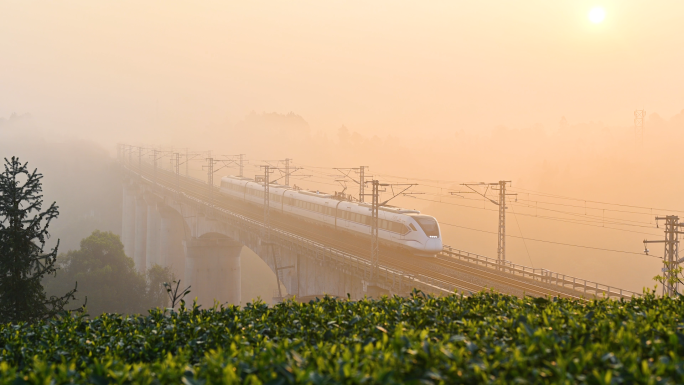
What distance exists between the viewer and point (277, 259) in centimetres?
5044

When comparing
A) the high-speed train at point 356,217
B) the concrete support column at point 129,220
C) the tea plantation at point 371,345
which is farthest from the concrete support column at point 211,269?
the tea plantation at point 371,345

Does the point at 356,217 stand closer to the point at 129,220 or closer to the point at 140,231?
the point at 140,231

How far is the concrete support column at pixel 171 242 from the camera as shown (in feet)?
309

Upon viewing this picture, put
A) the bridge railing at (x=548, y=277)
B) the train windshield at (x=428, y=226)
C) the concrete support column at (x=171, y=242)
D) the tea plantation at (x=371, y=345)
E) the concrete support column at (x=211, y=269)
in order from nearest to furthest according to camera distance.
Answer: the tea plantation at (x=371, y=345) < the bridge railing at (x=548, y=277) < the train windshield at (x=428, y=226) < the concrete support column at (x=211, y=269) < the concrete support column at (x=171, y=242)

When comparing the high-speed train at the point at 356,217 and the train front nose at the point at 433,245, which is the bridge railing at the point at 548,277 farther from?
the high-speed train at the point at 356,217

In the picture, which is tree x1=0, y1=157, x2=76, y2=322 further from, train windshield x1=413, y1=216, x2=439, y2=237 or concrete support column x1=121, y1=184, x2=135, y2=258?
concrete support column x1=121, y1=184, x2=135, y2=258

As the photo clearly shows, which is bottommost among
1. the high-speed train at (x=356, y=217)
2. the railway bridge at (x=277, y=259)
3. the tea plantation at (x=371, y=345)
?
the railway bridge at (x=277, y=259)

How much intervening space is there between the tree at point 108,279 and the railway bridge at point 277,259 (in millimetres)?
9220

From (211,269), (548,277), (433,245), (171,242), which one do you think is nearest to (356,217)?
(433,245)

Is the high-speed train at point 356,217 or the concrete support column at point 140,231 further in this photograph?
the concrete support column at point 140,231

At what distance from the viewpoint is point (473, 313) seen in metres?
9.84

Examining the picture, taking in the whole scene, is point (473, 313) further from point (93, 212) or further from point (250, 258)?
point (93, 212)

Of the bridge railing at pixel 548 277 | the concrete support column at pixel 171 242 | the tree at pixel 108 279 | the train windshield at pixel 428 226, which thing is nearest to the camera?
the bridge railing at pixel 548 277

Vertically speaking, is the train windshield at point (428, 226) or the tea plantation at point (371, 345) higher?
the tea plantation at point (371, 345)
